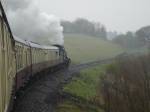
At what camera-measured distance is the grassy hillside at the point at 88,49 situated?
95406 millimetres

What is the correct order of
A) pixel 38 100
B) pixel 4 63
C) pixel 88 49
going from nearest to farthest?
1. pixel 4 63
2. pixel 38 100
3. pixel 88 49

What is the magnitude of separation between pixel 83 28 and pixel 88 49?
4217 cm

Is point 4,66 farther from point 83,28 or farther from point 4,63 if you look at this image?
point 83,28

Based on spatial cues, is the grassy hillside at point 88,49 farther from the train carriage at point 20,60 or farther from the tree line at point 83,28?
the train carriage at point 20,60

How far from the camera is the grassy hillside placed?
9541 centimetres

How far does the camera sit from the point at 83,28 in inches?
5832

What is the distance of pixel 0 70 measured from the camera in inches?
241

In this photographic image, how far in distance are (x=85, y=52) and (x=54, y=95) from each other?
7727 centimetres

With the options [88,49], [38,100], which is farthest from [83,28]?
[38,100]

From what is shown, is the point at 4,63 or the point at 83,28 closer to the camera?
the point at 4,63

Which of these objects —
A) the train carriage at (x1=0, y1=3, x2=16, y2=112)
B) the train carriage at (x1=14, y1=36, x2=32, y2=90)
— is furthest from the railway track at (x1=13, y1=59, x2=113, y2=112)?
the train carriage at (x1=0, y1=3, x2=16, y2=112)

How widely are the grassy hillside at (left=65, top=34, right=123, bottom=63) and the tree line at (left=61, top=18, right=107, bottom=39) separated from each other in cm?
1816

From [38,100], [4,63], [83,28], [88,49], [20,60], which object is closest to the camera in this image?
[4,63]

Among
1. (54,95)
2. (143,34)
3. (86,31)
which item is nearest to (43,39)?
(54,95)
